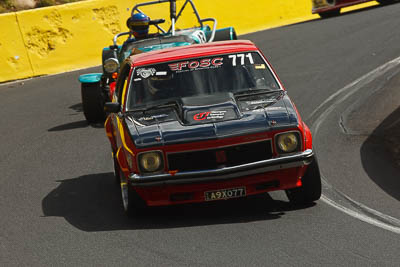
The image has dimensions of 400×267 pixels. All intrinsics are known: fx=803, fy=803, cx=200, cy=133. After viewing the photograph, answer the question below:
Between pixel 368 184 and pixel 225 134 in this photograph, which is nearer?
pixel 225 134

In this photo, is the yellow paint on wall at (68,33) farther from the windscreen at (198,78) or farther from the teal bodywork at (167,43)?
the windscreen at (198,78)

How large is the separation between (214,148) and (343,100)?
604 cm

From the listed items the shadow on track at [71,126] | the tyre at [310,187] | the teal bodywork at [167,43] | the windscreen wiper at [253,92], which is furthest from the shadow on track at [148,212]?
the teal bodywork at [167,43]

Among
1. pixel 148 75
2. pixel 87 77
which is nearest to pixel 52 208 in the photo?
pixel 148 75

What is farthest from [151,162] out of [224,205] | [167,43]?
[167,43]

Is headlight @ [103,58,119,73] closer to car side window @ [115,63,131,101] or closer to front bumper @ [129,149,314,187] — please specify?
car side window @ [115,63,131,101]

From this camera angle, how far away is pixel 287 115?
692 centimetres

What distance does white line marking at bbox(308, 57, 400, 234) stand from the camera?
6.55 meters

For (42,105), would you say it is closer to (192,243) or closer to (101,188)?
(101,188)

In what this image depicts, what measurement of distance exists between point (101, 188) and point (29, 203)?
0.80 metres

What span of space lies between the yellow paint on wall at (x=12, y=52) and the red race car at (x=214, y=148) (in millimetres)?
11056

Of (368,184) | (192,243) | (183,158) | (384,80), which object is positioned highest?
(183,158)

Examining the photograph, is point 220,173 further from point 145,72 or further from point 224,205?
point 145,72

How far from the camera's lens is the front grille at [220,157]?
671 cm
